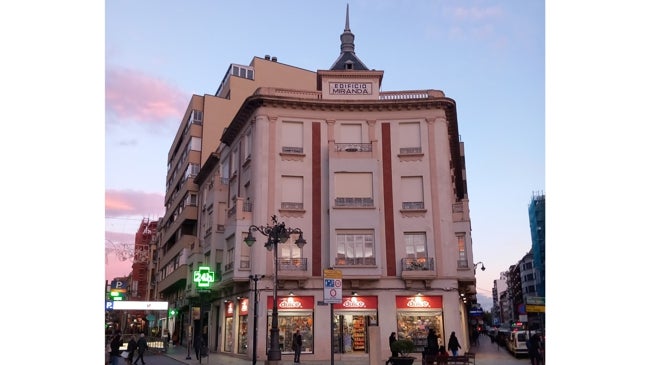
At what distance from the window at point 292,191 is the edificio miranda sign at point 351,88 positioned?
5.69 meters

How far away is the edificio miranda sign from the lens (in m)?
33.3

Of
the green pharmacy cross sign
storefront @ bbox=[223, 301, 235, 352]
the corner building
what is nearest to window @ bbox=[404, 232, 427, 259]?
the corner building

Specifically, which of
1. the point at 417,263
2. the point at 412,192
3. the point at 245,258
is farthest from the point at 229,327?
the point at 412,192

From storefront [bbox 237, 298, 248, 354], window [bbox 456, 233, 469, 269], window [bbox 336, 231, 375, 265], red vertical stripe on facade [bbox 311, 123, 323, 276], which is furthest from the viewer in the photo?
storefront [bbox 237, 298, 248, 354]

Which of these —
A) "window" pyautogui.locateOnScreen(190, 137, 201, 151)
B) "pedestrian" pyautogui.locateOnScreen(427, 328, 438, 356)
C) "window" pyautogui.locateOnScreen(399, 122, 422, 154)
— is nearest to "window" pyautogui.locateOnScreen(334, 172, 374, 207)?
"window" pyautogui.locateOnScreen(399, 122, 422, 154)

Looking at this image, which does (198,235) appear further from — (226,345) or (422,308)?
(422,308)

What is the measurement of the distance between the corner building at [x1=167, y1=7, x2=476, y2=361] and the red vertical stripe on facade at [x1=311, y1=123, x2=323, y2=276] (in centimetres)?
6

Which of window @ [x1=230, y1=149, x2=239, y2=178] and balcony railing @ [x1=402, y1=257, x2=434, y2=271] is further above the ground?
window @ [x1=230, y1=149, x2=239, y2=178]

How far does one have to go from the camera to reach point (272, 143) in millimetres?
32156

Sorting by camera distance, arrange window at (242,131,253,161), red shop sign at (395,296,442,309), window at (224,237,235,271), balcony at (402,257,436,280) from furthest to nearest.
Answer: window at (242,131,253,161), window at (224,237,235,271), red shop sign at (395,296,442,309), balcony at (402,257,436,280)

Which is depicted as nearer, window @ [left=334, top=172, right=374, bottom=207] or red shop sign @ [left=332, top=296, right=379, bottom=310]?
red shop sign @ [left=332, top=296, right=379, bottom=310]

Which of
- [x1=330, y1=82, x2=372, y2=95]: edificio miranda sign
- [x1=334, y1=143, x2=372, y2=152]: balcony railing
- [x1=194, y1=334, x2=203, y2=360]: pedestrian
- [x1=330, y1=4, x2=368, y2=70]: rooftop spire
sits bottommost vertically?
[x1=194, y1=334, x2=203, y2=360]: pedestrian

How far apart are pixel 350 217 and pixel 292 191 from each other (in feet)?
12.1

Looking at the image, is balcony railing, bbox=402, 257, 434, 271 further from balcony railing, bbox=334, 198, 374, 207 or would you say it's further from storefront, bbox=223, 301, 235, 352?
storefront, bbox=223, 301, 235, 352
